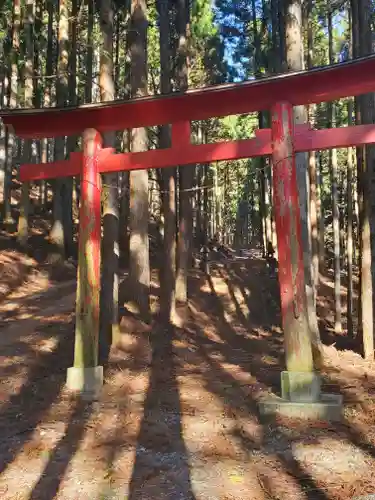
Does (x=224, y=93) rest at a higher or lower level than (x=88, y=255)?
higher

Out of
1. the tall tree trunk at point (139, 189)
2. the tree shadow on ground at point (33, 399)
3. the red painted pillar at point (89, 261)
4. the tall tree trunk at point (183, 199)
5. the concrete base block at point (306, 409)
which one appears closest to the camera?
the tree shadow on ground at point (33, 399)

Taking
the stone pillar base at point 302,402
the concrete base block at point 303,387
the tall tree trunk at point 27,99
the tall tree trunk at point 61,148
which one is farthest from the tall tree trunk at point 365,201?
the tall tree trunk at point 27,99

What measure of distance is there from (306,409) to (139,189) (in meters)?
5.91

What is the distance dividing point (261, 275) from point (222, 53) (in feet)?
34.6

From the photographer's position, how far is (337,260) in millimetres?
13250

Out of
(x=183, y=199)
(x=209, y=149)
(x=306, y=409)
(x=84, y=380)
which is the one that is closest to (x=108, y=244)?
(x=84, y=380)

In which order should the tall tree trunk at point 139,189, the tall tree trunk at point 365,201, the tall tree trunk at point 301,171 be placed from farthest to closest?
the tall tree trunk at point 139,189 < the tall tree trunk at point 365,201 < the tall tree trunk at point 301,171

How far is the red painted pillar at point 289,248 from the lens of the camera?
19.3ft

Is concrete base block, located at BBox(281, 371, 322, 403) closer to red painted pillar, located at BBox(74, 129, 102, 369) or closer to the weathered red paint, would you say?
red painted pillar, located at BBox(74, 129, 102, 369)

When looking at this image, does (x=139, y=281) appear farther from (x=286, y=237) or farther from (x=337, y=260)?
(x=337, y=260)

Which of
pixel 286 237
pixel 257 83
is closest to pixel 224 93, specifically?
pixel 257 83

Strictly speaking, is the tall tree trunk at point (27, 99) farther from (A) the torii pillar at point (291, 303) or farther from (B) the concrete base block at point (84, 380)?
(A) the torii pillar at point (291, 303)

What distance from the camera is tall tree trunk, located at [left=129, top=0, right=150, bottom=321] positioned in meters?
9.72

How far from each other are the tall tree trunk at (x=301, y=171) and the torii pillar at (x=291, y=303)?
6.99ft
